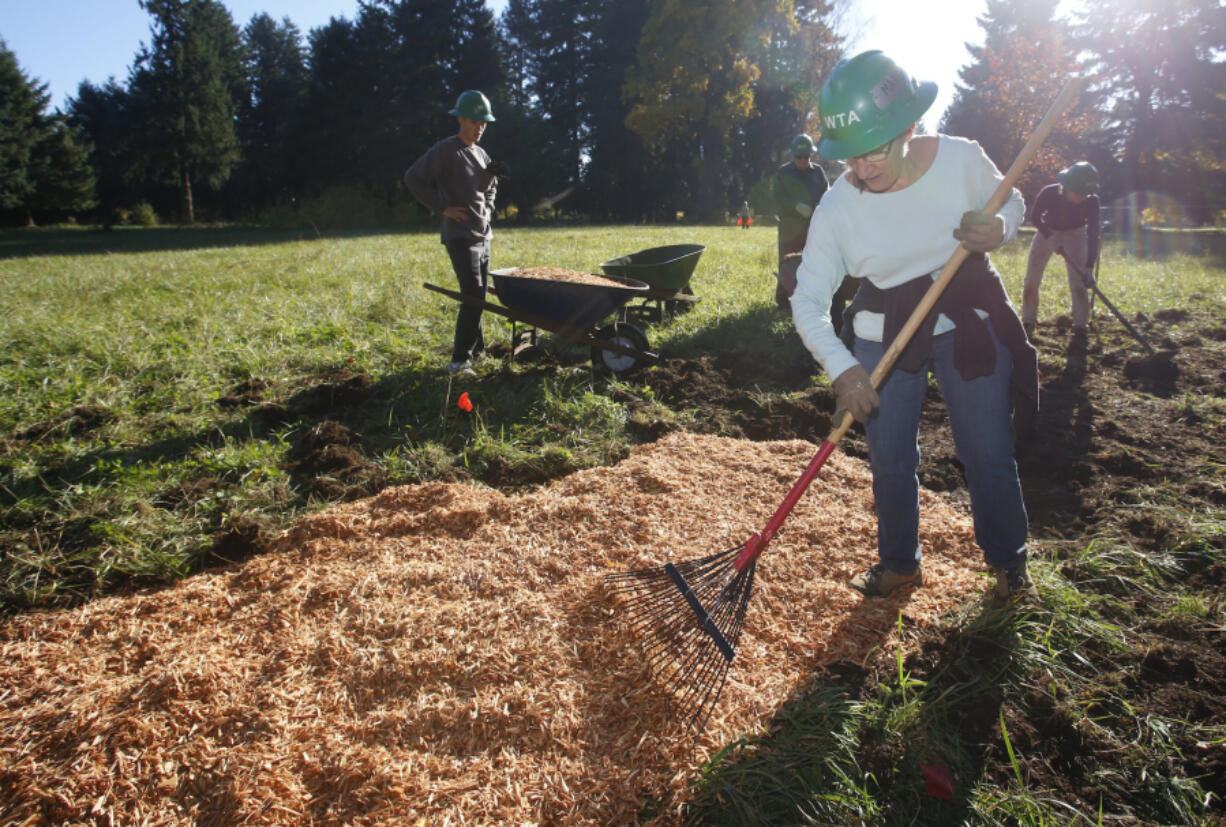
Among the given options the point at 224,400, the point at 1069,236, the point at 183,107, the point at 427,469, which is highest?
the point at 183,107

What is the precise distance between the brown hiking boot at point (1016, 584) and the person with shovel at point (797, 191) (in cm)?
505

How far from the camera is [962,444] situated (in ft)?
8.20

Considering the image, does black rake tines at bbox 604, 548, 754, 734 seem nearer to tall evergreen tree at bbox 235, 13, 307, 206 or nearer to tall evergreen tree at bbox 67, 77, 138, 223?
tall evergreen tree at bbox 235, 13, 307, 206

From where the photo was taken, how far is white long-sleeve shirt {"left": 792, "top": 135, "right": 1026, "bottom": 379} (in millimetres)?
2266

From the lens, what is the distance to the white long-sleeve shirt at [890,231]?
7.43 feet

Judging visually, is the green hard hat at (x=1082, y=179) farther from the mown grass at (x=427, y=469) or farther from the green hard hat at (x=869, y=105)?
the green hard hat at (x=869, y=105)

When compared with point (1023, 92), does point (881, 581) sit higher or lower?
lower

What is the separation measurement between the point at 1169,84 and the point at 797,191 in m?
32.9

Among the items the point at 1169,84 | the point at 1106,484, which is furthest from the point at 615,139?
the point at 1106,484

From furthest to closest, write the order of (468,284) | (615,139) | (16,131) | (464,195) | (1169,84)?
(615,139) → (16,131) → (1169,84) → (468,284) → (464,195)

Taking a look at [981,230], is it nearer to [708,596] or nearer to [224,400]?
[708,596]

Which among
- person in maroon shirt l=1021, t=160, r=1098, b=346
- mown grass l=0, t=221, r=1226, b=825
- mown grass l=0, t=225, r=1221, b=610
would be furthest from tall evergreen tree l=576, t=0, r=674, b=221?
person in maroon shirt l=1021, t=160, r=1098, b=346

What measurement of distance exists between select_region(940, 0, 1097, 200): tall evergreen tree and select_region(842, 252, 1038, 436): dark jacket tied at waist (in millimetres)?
19805

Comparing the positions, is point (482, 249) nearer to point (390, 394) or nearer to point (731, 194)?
point (390, 394)
